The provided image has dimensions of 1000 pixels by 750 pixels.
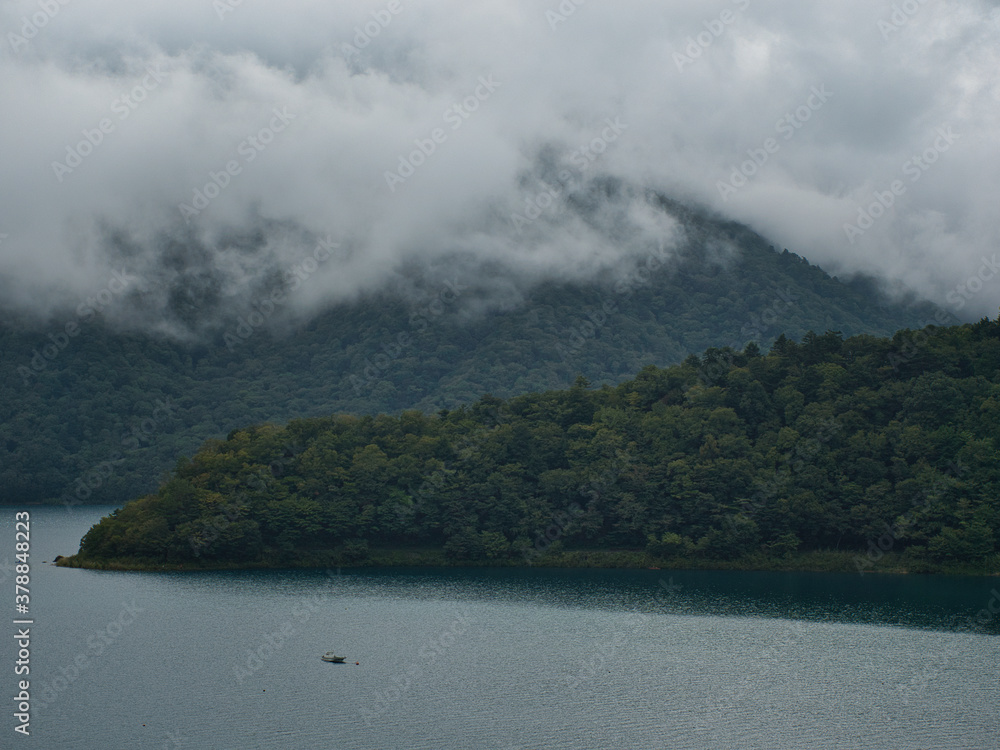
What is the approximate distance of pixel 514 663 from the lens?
2370 inches

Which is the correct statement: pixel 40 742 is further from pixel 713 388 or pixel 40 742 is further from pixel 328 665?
pixel 713 388

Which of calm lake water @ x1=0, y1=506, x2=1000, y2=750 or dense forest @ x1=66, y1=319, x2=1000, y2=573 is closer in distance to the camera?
calm lake water @ x1=0, y1=506, x2=1000, y2=750

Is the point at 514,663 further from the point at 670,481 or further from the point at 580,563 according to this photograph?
the point at 670,481

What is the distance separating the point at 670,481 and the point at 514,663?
144ft

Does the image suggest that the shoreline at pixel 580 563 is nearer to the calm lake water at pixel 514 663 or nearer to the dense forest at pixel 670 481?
the dense forest at pixel 670 481

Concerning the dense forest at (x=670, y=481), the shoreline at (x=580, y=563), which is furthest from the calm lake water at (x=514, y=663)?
the dense forest at (x=670, y=481)

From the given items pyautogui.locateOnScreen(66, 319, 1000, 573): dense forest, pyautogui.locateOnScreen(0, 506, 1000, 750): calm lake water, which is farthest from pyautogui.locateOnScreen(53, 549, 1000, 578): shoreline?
pyautogui.locateOnScreen(0, 506, 1000, 750): calm lake water

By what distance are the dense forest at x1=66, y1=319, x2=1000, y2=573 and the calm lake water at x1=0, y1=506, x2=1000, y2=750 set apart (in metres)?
6.70

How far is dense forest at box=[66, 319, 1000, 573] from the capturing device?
92.7 m

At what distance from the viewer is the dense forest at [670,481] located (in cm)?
9269

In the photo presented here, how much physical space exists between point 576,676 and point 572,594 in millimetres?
25256

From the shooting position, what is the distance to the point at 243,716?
1997 inches

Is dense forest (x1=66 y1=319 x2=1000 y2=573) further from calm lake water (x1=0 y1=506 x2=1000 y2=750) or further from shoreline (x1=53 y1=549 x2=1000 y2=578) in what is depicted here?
calm lake water (x1=0 y1=506 x2=1000 y2=750)

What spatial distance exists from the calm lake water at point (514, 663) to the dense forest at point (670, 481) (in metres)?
6.70
